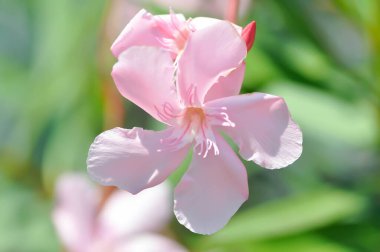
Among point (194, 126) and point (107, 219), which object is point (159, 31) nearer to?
point (194, 126)

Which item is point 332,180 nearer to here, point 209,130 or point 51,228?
point 51,228

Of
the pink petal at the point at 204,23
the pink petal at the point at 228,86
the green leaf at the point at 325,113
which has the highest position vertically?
the pink petal at the point at 204,23

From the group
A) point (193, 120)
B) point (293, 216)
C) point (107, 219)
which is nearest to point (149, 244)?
point (107, 219)

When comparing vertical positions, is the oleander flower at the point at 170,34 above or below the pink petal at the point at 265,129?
above

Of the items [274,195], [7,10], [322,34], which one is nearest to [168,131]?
[322,34]

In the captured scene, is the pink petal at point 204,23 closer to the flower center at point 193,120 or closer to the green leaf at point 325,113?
the flower center at point 193,120

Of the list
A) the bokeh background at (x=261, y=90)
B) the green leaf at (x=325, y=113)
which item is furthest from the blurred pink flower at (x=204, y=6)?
the green leaf at (x=325, y=113)
